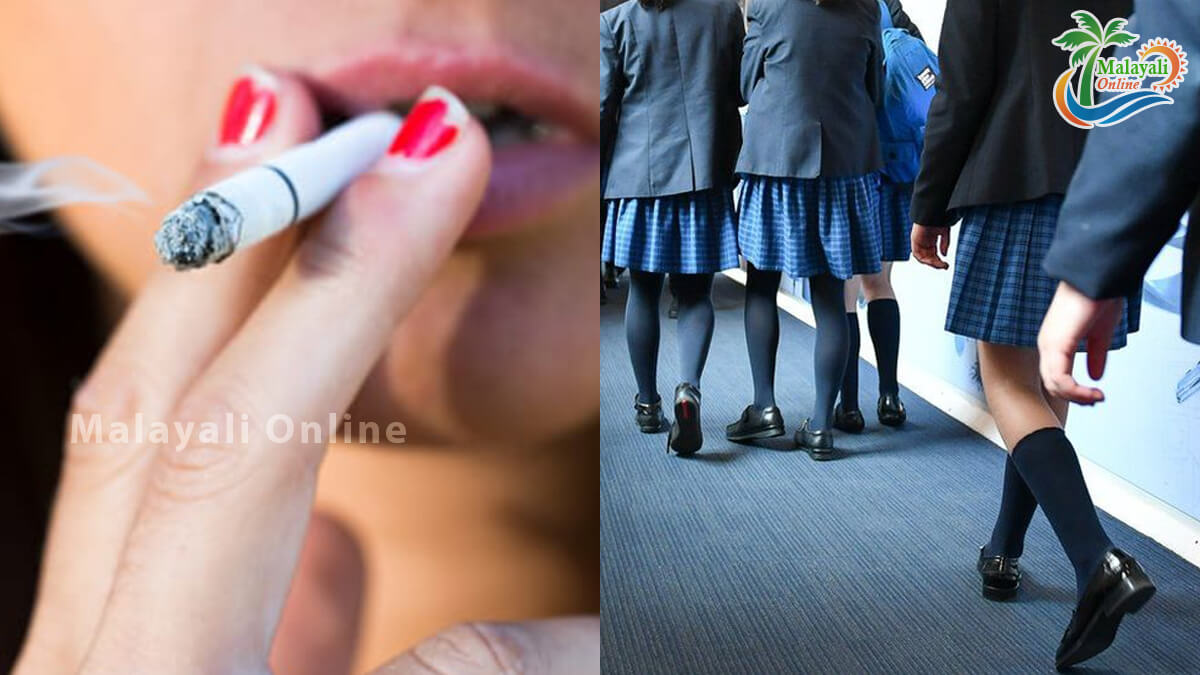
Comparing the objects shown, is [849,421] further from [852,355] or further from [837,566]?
[837,566]

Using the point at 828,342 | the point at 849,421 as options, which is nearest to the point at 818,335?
the point at 828,342

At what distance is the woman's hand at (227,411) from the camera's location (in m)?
0.33

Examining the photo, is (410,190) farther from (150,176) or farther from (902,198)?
(902,198)

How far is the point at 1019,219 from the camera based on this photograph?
3.08ft

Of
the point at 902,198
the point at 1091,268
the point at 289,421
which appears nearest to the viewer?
the point at 289,421

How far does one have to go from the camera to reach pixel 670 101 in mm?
1374

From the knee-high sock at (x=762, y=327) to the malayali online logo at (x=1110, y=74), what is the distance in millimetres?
739

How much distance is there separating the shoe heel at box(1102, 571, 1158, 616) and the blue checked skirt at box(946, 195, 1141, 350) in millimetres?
250

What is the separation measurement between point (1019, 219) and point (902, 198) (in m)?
0.44

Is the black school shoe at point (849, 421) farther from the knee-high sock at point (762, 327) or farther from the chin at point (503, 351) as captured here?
the chin at point (503, 351)

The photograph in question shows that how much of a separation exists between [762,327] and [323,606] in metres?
1.35

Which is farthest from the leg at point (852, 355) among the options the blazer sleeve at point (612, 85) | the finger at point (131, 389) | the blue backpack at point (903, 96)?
the finger at point (131, 389)

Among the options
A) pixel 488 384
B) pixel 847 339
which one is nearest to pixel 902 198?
pixel 847 339

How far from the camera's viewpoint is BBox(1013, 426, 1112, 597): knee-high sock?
949mm
